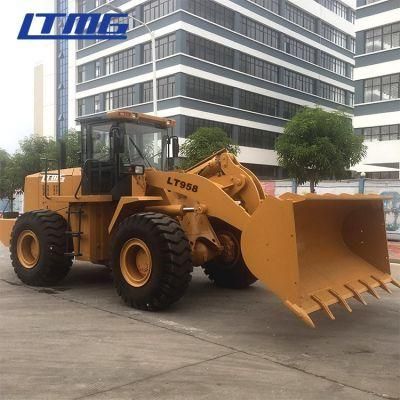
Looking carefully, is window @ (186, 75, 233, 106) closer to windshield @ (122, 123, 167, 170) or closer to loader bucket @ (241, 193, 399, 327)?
windshield @ (122, 123, 167, 170)

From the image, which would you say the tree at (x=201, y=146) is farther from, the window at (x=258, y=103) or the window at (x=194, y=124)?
the window at (x=258, y=103)

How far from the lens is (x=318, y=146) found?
87.2 feet

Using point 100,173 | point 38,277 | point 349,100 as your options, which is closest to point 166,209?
point 100,173

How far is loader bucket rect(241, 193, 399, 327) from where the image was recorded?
233 inches

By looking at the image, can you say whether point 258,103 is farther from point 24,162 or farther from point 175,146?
point 175,146

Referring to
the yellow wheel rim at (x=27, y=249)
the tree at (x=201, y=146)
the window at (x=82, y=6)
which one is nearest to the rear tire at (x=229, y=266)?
the yellow wheel rim at (x=27, y=249)

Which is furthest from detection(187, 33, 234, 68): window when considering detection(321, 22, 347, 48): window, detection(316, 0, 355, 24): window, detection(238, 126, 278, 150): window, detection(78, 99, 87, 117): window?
detection(316, 0, 355, 24): window

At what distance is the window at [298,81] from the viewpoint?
55.8 metres

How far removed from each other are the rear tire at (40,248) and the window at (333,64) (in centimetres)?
5693

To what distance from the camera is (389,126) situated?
3991cm

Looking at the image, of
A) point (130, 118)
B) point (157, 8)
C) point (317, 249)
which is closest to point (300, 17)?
point (157, 8)

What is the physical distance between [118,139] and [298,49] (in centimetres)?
5281

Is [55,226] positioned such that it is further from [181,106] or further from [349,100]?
[349,100]

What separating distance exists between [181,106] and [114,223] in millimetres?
34437
